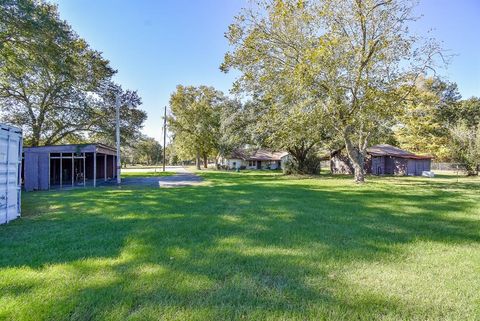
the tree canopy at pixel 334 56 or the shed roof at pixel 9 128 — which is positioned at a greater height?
the tree canopy at pixel 334 56

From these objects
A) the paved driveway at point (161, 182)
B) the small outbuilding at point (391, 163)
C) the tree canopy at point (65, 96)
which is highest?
the tree canopy at point (65, 96)

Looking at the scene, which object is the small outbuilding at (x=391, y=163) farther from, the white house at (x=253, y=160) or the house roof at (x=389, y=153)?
the white house at (x=253, y=160)

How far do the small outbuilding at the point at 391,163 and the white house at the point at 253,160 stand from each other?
18.9 metres

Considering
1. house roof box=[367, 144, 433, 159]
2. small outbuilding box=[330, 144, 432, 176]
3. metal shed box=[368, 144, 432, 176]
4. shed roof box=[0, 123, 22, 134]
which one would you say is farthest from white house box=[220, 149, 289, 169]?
shed roof box=[0, 123, 22, 134]

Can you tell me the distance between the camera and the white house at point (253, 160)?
50438 mm

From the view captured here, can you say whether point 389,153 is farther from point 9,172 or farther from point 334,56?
point 9,172

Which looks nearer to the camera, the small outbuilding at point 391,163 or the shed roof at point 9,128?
the shed roof at point 9,128

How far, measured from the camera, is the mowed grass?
2.68 m

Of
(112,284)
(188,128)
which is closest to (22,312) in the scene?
(112,284)

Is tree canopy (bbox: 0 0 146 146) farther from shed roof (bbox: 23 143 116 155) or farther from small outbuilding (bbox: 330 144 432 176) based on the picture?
small outbuilding (bbox: 330 144 432 176)

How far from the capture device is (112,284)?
3.18 metres

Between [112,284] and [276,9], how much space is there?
1442cm

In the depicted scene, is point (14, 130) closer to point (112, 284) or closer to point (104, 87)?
point (112, 284)

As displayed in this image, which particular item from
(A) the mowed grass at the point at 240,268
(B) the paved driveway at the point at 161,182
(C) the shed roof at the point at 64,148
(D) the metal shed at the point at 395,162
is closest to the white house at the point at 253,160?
(D) the metal shed at the point at 395,162
